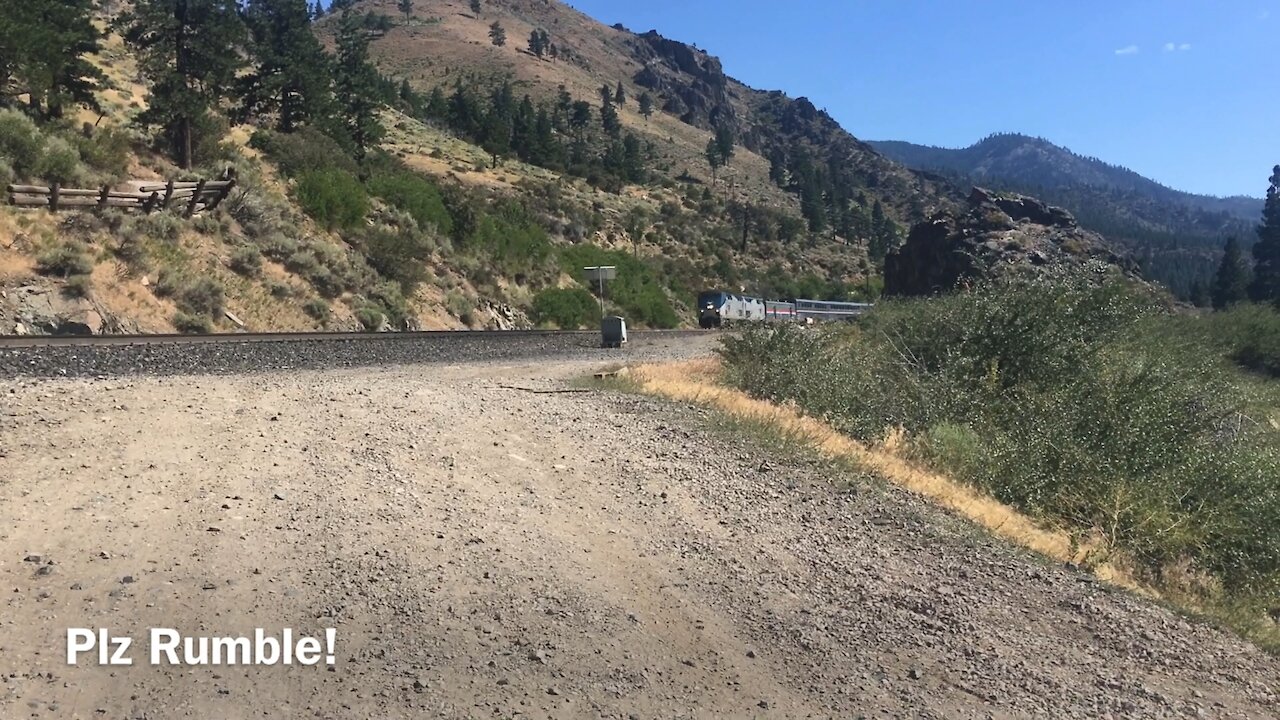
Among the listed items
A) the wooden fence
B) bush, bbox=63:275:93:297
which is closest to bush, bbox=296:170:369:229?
the wooden fence

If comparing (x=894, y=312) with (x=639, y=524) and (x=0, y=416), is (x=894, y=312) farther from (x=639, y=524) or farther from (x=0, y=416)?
(x=0, y=416)

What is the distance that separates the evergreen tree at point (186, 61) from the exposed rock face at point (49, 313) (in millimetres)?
14416

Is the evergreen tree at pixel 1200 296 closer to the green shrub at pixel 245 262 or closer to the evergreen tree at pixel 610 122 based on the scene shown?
the evergreen tree at pixel 610 122

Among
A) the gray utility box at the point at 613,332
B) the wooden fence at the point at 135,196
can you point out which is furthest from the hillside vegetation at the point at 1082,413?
the wooden fence at the point at 135,196

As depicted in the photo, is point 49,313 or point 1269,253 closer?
point 49,313

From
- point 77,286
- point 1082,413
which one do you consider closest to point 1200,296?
point 1082,413

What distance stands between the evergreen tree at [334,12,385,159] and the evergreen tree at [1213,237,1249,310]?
8357cm

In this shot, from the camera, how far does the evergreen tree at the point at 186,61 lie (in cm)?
3130

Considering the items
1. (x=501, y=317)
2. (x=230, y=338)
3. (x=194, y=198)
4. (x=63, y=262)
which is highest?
(x=194, y=198)

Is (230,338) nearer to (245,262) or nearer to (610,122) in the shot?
(245,262)

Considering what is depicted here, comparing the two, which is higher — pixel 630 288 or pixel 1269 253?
pixel 1269 253

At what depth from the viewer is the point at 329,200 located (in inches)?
1318

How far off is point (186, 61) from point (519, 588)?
3861 cm

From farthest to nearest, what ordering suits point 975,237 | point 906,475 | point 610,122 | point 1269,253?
point 610,122 < point 1269,253 < point 975,237 < point 906,475
